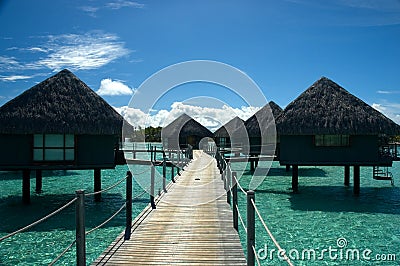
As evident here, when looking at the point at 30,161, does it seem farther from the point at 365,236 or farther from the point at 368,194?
the point at 368,194

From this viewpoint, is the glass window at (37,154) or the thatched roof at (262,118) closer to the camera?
the glass window at (37,154)

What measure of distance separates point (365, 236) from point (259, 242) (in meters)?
2.80

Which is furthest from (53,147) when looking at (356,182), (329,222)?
(356,182)

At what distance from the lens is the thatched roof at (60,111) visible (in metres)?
13.0

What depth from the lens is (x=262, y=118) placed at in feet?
77.2

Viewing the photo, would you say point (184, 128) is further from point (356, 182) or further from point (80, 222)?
point (80, 222)

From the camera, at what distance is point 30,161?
13242mm

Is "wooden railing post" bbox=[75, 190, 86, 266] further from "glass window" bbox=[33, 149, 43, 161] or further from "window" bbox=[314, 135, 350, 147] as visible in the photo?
"window" bbox=[314, 135, 350, 147]

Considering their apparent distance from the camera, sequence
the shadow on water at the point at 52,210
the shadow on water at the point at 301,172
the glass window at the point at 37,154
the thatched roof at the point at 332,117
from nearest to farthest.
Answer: the shadow on water at the point at 52,210 < the glass window at the point at 37,154 < the thatched roof at the point at 332,117 < the shadow on water at the point at 301,172

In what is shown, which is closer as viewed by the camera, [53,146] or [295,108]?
[53,146]

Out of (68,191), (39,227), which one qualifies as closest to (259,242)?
(39,227)

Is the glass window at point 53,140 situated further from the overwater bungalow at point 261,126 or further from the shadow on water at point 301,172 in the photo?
the shadow on water at point 301,172

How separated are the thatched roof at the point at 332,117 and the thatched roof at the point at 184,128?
63.1 feet

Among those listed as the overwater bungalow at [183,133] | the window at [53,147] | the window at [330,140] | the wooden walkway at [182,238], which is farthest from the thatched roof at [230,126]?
the wooden walkway at [182,238]
